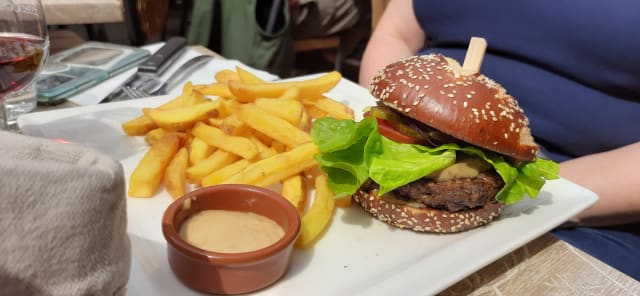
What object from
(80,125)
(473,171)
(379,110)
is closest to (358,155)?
(379,110)

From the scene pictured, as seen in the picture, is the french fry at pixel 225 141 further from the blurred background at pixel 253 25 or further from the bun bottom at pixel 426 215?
the blurred background at pixel 253 25

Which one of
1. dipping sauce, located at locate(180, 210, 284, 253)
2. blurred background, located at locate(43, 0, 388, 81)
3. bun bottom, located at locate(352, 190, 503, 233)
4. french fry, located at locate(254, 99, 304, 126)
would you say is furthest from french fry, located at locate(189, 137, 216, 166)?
blurred background, located at locate(43, 0, 388, 81)

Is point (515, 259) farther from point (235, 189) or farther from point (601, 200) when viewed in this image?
point (235, 189)

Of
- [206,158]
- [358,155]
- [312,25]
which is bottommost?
[312,25]

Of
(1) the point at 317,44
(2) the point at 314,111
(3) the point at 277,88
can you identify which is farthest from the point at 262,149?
(1) the point at 317,44

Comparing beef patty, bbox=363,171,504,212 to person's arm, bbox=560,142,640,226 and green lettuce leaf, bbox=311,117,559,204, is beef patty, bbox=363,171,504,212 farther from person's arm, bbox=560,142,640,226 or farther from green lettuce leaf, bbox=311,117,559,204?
person's arm, bbox=560,142,640,226

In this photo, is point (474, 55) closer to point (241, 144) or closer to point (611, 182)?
A: point (611, 182)

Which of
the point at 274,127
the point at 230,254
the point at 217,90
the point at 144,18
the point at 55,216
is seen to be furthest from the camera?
the point at 144,18
